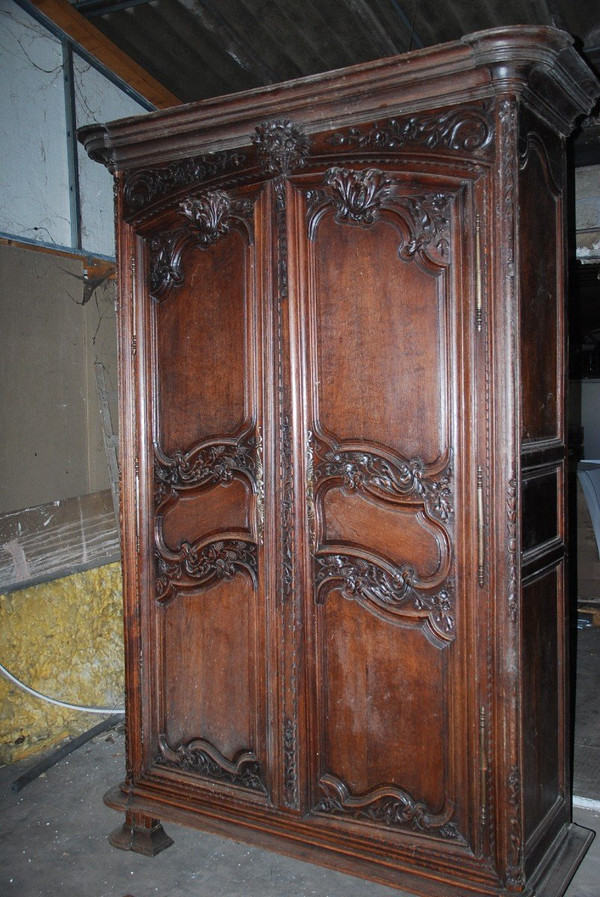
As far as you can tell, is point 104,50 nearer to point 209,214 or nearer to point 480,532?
point 209,214

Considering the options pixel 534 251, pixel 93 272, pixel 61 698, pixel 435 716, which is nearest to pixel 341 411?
pixel 534 251

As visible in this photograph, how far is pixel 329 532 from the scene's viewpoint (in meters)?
2.02

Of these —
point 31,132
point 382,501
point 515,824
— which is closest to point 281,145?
point 382,501

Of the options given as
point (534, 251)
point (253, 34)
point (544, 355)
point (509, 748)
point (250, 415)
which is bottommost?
point (509, 748)

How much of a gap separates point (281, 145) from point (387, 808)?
1.79 metres

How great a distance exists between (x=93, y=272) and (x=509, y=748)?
247cm

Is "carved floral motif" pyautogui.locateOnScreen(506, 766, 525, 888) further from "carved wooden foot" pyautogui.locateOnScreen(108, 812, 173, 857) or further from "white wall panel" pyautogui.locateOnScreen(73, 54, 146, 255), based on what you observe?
"white wall panel" pyautogui.locateOnScreen(73, 54, 146, 255)

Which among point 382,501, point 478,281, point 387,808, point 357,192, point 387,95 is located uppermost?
point 387,95

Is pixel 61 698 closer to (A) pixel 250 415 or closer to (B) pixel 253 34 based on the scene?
(A) pixel 250 415

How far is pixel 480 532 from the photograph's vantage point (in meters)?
1.81

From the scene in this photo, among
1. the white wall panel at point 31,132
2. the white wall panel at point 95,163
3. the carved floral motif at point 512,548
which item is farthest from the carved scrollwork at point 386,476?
→ the white wall panel at point 95,163

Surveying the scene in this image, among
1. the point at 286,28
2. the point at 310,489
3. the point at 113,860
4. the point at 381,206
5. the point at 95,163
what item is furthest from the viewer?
the point at 95,163

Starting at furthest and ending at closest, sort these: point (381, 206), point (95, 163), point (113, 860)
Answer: point (95, 163) < point (113, 860) < point (381, 206)

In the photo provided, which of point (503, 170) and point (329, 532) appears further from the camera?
point (329, 532)
